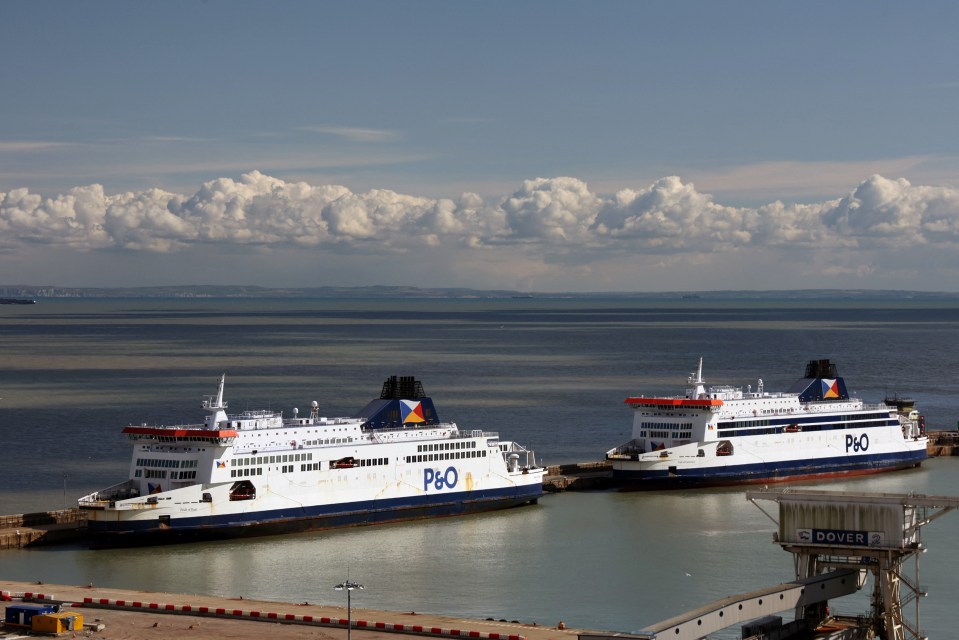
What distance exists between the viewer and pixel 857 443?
101m

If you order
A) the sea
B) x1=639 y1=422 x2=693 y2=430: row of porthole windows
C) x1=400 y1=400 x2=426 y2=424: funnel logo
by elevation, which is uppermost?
x1=400 y1=400 x2=426 y2=424: funnel logo

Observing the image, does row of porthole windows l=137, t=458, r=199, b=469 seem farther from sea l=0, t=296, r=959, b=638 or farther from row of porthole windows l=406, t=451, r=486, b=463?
row of porthole windows l=406, t=451, r=486, b=463

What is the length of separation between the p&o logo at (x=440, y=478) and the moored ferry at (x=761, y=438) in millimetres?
13919

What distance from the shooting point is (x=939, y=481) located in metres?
96.6

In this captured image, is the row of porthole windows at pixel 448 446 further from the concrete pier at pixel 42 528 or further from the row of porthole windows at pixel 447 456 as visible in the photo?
the concrete pier at pixel 42 528

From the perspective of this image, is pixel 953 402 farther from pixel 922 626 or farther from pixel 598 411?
pixel 922 626

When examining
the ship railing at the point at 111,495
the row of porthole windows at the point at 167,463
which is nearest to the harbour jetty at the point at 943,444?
the row of porthole windows at the point at 167,463

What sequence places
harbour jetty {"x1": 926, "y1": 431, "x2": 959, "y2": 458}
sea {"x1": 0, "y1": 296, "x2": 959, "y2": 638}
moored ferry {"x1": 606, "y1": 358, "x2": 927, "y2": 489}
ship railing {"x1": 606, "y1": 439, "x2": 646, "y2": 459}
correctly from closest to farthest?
sea {"x1": 0, "y1": 296, "x2": 959, "y2": 638}, ship railing {"x1": 606, "y1": 439, "x2": 646, "y2": 459}, moored ferry {"x1": 606, "y1": 358, "x2": 927, "y2": 489}, harbour jetty {"x1": 926, "y1": 431, "x2": 959, "y2": 458}

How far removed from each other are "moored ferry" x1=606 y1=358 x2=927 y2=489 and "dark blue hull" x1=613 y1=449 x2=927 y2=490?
62 mm

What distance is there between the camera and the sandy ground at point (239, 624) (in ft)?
152

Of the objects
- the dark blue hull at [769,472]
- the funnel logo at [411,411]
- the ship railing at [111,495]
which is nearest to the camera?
the ship railing at [111,495]

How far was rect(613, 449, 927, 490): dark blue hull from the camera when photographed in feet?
296

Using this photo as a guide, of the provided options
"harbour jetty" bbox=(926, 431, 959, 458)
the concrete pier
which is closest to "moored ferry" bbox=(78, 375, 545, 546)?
the concrete pier

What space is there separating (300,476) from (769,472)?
116ft
